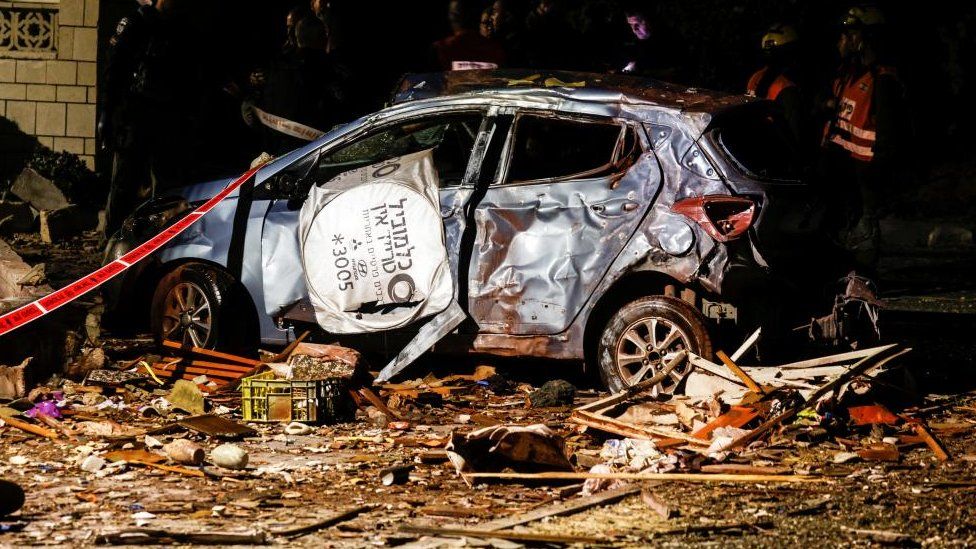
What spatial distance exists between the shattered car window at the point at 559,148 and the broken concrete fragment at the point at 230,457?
9.08 ft

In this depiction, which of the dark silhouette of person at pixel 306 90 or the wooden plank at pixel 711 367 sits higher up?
the dark silhouette of person at pixel 306 90

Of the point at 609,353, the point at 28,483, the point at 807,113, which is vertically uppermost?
the point at 807,113

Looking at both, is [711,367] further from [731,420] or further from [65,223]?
[65,223]

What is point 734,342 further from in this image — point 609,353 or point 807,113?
point 807,113

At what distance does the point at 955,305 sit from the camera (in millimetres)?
12617

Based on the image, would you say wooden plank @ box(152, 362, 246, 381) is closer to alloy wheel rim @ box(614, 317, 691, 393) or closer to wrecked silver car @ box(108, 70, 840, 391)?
wrecked silver car @ box(108, 70, 840, 391)

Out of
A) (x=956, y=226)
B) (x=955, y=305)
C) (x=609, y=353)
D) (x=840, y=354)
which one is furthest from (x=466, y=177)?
(x=956, y=226)

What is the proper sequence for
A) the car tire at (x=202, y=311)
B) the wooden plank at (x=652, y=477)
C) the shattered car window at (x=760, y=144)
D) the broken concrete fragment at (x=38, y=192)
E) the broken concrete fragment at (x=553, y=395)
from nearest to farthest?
the wooden plank at (x=652, y=477), the shattered car window at (x=760, y=144), the broken concrete fragment at (x=553, y=395), the car tire at (x=202, y=311), the broken concrete fragment at (x=38, y=192)

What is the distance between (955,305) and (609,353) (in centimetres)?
A: 536

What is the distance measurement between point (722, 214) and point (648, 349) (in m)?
0.92

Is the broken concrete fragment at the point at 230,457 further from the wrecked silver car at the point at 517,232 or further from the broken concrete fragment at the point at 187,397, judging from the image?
the wrecked silver car at the point at 517,232

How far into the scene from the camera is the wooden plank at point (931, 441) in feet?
24.1

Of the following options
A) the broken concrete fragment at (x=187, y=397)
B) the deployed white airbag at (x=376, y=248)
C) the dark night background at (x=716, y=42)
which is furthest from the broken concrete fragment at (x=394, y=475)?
the dark night background at (x=716, y=42)

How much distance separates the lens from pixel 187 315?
31.0 feet
